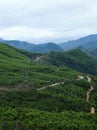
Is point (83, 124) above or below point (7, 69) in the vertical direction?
below

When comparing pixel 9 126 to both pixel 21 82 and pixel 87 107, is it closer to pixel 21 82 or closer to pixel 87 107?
pixel 87 107

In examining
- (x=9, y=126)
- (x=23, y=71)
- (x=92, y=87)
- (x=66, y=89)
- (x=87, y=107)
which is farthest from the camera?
(x=23, y=71)

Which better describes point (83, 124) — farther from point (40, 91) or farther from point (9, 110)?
point (40, 91)

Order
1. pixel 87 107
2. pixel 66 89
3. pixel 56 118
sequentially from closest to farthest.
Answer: pixel 56 118, pixel 87 107, pixel 66 89

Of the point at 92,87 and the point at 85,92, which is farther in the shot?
the point at 92,87

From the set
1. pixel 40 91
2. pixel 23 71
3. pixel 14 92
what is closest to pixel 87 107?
pixel 40 91

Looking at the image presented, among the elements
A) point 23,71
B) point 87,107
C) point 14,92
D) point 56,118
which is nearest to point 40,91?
point 14,92
